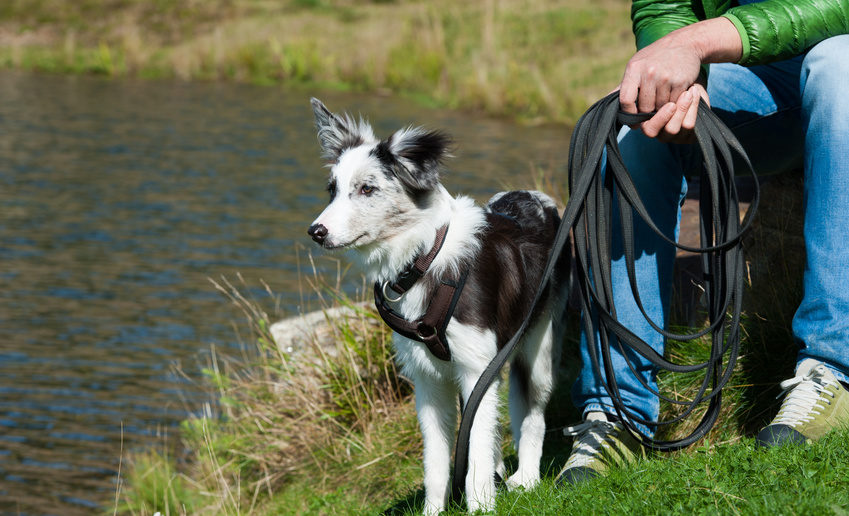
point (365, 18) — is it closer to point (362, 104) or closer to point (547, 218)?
point (362, 104)

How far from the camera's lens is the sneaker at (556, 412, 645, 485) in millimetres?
3422

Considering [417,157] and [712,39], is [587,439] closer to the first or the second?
[417,157]

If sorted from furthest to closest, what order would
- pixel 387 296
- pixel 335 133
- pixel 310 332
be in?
pixel 310 332
pixel 335 133
pixel 387 296

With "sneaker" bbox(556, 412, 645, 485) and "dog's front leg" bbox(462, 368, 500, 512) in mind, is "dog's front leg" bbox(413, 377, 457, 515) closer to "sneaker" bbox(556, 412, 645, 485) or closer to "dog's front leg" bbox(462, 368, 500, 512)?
"dog's front leg" bbox(462, 368, 500, 512)

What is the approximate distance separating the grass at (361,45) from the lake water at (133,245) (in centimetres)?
153

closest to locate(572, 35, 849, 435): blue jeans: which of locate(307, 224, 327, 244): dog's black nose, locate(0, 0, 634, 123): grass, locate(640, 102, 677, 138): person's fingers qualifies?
locate(640, 102, 677, 138): person's fingers

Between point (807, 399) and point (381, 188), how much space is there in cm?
186

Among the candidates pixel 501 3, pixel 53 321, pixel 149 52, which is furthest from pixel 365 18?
pixel 53 321

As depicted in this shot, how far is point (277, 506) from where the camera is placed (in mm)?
5211

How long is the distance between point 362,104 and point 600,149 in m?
19.2

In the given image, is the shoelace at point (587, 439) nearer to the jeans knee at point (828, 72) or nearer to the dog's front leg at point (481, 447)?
the dog's front leg at point (481, 447)

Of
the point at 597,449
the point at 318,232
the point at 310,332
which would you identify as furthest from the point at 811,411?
the point at 310,332

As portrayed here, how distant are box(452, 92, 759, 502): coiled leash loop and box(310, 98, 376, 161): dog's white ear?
111 cm

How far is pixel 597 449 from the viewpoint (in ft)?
11.5
